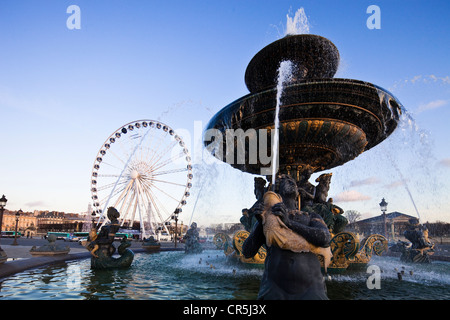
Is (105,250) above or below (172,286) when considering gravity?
above

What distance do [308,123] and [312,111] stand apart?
12.8 inches

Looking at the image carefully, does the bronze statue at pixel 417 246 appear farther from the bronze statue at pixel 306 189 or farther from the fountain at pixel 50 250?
the fountain at pixel 50 250

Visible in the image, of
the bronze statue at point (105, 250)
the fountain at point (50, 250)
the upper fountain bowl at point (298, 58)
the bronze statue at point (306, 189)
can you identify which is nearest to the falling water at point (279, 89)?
the upper fountain bowl at point (298, 58)

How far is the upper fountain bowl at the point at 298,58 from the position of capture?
759cm

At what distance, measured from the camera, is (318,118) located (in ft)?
21.4

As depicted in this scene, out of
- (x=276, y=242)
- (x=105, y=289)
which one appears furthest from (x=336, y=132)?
(x=105, y=289)

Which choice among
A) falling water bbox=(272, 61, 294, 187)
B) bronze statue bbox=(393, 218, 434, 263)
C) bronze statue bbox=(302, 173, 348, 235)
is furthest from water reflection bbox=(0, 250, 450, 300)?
bronze statue bbox=(393, 218, 434, 263)

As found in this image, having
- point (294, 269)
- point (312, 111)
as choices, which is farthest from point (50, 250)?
point (294, 269)

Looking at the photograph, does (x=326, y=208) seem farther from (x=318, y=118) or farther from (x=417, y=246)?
(x=417, y=246)

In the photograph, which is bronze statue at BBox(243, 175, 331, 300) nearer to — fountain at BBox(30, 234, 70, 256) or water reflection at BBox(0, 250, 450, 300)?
water reflection at BBox(0, 250, 450, 300)

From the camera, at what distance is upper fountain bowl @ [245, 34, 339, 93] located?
7.59 m
